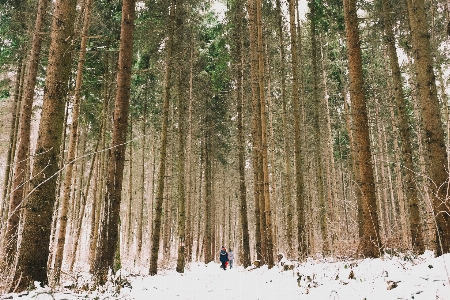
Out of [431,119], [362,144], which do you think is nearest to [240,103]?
[362,144]

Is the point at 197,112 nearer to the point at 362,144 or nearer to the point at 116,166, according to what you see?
the point at 116,166

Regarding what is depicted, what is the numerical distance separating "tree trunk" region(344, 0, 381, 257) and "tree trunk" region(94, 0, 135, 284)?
480cm

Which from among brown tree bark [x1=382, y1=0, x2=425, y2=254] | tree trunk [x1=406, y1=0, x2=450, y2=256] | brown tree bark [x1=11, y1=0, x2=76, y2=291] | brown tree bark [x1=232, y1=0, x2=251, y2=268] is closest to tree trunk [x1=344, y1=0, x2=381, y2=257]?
tree trunk [x1=406, y1=0, x2=450, y2=256]

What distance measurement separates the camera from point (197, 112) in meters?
20.2

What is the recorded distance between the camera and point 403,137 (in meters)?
9.26

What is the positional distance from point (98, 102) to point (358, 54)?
426 inches

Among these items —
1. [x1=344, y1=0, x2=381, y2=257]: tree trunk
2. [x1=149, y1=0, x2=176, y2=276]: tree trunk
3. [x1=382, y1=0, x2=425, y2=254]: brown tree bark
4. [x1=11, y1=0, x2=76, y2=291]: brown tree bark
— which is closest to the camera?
[x1=11, y1=0, x2=76, y2=291]: brown tree bark

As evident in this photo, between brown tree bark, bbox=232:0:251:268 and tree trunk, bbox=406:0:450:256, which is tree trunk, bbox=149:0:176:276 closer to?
brown tree bark, bbox=232:0:251:268

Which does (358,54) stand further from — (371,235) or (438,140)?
(371,235)

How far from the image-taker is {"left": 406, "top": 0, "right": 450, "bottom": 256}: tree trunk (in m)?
5.09

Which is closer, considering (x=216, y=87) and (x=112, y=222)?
(x=112, y=222)

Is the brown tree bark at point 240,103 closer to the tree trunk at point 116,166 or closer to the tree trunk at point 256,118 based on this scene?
the tree trunk at point 256,118

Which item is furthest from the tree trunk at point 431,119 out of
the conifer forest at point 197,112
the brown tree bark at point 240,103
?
the brown tree bark at point 240,103

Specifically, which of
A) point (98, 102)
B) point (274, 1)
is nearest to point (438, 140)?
point (274, 1)
